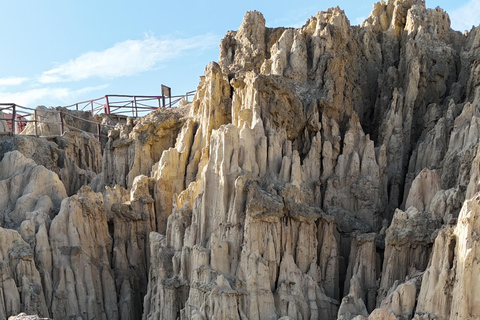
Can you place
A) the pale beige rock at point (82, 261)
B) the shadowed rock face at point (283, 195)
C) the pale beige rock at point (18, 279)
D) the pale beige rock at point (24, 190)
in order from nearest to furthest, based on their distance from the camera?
1. the shadowed rock face at point (283, 195)
2. the pale beige rock at point (18, 279)
3. the pale beige rock at point (82, 261)
4. the pale beige rock at point (24, 190)

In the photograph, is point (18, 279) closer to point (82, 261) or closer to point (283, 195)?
point (82, 261)

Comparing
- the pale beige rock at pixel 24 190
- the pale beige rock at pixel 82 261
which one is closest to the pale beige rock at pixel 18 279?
the pale beige rock at pixel 82 261

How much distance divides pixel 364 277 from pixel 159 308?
35.3 ft

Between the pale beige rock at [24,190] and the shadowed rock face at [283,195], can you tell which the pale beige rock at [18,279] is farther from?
the pale beige rock at [24,190]

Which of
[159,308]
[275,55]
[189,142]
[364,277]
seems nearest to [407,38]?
[275,55]

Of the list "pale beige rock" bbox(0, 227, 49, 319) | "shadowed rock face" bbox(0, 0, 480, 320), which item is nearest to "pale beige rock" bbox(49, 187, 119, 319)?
"shadowed rock face" bbox(0, 0, 480, 320)

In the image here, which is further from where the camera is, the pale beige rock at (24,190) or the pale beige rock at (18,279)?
the pale beige rock at (24,190)

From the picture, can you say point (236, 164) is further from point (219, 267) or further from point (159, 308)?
point (159, 308)

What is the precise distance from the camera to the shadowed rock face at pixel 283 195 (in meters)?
37.3

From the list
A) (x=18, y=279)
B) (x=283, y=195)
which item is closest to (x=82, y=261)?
(x=18, y=279)

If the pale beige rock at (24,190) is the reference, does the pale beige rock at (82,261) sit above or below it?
below

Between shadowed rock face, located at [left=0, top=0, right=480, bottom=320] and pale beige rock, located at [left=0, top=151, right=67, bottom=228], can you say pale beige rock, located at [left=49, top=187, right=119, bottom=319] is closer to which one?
shadowed rock face, located at [left=0, top=0, right=480, bottom=320]

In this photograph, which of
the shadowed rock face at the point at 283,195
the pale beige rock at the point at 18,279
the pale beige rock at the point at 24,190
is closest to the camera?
the shadowed rock face at the point at 283,195

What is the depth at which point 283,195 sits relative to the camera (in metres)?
39.8
